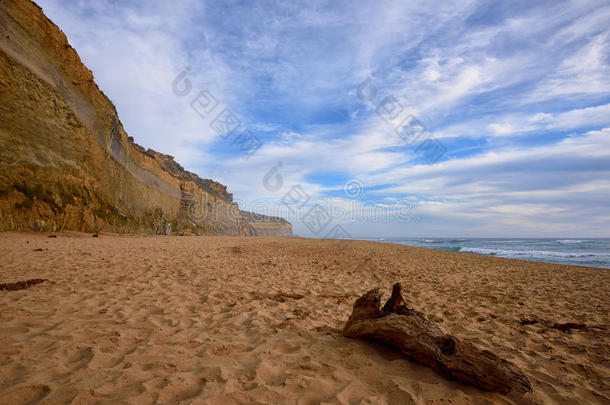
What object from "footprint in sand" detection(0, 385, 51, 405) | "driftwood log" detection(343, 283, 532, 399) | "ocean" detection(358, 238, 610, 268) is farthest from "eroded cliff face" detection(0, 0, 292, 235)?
"ocean" detection(358, 238, 610, 268)

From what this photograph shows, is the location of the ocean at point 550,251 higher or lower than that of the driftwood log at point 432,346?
higher

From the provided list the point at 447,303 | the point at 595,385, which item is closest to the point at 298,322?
the point at 595,385

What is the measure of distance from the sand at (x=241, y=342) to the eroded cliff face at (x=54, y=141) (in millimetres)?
8497

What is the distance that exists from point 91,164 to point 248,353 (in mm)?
19300

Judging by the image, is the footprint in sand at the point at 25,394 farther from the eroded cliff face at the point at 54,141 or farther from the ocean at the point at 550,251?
the ocean at the point at 550,251

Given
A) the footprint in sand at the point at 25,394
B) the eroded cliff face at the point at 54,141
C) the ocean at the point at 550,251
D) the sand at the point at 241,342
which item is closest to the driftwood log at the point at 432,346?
the sand at the point at 241,342

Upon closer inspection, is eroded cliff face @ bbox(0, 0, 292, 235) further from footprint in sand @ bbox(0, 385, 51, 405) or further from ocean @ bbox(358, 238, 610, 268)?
ocean @ bbox(358, 238, 610, 268)

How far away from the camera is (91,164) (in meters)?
17.1

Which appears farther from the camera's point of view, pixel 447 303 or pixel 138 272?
pixel 138 272

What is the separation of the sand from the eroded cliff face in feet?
27.9

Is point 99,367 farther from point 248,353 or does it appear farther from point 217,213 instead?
point 217,213

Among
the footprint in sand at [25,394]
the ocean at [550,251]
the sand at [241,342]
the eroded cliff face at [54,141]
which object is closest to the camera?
the footprint in sand at [25,394]

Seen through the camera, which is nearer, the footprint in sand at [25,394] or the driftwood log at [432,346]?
the footprint in sand at [25,394]

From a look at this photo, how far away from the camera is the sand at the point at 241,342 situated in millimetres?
2236
